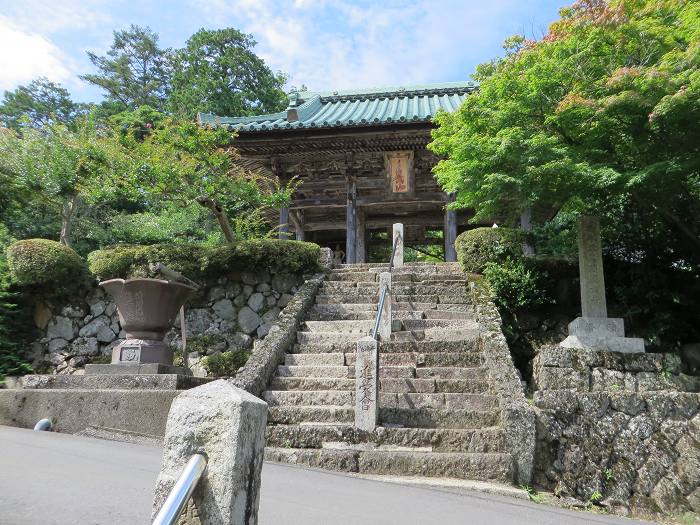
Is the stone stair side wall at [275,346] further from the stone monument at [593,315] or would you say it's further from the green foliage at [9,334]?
the green foliage at [9,334]

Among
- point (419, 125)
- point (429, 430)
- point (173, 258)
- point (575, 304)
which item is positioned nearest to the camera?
point (429, 430)

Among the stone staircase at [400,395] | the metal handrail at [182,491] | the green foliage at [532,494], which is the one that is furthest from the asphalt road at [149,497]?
the metal handrail at [182,491]

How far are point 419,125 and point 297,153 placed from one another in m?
3.03

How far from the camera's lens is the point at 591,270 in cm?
695

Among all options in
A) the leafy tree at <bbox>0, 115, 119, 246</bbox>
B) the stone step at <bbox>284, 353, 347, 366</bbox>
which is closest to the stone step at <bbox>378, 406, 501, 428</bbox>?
the stone step at <bbox>284, 353, 347, 366</bbox>

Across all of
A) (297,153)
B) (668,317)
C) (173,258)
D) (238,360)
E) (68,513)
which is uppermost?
(297,153)

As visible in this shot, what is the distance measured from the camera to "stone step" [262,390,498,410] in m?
5.89

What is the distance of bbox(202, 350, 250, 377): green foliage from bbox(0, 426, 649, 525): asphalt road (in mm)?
3910

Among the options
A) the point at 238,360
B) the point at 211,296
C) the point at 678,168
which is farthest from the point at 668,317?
the point at 211,296

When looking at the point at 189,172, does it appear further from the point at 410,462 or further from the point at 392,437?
the point at 410,462

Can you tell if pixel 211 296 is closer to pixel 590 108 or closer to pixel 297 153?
pixel 297 153

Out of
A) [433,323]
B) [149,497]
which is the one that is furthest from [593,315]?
[149,497]

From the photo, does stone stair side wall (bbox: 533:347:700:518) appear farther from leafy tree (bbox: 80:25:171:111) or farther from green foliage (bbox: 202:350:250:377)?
leafy tree (bbox: 80:25:171:111)

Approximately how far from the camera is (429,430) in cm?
534
